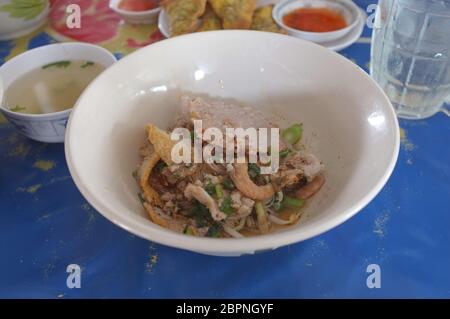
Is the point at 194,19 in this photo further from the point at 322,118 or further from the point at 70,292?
the point at 70,292

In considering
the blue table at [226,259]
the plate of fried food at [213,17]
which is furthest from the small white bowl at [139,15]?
the blue table at [226,259]

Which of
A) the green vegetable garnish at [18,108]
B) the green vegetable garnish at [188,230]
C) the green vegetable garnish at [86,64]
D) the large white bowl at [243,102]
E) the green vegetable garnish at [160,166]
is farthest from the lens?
the green vegetable garnish at [86,64]

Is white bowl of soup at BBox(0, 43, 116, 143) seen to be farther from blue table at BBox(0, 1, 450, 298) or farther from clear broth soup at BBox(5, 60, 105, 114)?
blue table at BBox(0, 1, 450, 298)

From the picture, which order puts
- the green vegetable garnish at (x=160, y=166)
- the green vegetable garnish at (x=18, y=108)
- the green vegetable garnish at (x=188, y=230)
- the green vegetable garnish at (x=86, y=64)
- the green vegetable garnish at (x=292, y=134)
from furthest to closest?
the green vegetable garnish at (x=86, y=64) → the green vegetable garnish at (x=18, y=108) → the green vegetable garnish at (x=292, y=134) → the green vegetable garnish at (x=160, y=166) → the green vegetable garnish at (x=188, y=230)

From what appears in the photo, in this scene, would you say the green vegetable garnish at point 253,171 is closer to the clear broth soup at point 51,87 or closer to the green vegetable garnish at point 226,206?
the green vegetable garnish at point 226,206

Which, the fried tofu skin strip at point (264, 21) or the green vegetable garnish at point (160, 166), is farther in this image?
the fried tofu skin strip at point (264, 21)

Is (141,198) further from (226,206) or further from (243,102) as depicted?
(243,102)

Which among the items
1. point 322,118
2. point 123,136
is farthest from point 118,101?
point 322,118
